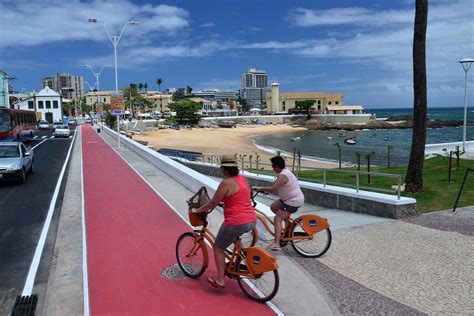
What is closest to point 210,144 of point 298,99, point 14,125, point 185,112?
point 14,125

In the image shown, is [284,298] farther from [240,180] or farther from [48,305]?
[48,305]

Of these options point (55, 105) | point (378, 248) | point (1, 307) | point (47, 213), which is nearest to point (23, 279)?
point (1, 307)

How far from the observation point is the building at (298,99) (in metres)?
166

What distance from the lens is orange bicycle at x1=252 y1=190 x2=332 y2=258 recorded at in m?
6.95

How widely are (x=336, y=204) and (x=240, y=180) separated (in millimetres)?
6397

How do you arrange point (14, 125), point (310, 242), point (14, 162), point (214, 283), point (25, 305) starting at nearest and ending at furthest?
point (25, 305) → point (214, 283) → point (310, 242) → point (14, 162) → point (14, 125)

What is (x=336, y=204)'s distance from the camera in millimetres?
11125

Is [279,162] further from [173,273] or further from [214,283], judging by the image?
[173,273]

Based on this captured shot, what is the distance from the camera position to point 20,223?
9.83 m

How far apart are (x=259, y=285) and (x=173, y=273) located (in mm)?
1349

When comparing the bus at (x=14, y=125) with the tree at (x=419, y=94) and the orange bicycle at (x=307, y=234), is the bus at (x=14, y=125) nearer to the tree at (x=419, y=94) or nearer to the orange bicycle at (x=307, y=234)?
the tree at (x=419, y=94)

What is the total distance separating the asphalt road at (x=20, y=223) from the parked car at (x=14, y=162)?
37cm

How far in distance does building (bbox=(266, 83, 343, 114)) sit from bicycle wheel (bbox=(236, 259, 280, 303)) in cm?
15563

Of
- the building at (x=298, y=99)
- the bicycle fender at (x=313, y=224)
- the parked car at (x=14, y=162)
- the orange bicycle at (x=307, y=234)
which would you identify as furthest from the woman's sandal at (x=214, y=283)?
the building at (x=298, y=99)
